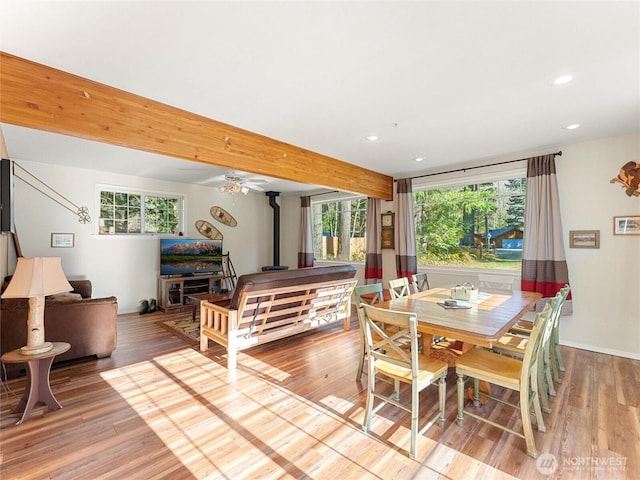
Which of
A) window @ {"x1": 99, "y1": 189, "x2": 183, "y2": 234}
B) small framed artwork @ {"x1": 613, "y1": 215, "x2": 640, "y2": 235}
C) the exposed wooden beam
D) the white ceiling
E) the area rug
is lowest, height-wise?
the area rug

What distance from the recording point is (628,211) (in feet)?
11.6

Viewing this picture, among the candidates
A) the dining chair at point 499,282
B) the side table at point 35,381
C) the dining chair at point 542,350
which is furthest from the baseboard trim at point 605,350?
the side table at point 35,381

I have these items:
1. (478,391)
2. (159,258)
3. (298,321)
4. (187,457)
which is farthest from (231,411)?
(159,258)

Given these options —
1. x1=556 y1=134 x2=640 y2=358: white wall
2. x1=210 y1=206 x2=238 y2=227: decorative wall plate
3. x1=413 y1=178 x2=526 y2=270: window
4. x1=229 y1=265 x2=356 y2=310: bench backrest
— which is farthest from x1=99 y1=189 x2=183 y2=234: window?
x1=556 y1=134 x2=640 y2=358: white wall

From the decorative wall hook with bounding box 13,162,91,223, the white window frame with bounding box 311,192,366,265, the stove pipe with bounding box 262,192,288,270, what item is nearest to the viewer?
the decorative wall hook with bounding box 13,162,91,223

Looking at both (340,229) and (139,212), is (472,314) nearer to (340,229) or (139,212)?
(340,229)

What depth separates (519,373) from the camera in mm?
2027

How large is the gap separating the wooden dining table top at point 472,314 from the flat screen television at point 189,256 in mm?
4577

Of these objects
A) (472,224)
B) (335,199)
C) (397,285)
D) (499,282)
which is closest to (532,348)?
(397,285)

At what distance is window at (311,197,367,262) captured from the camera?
6527 mm

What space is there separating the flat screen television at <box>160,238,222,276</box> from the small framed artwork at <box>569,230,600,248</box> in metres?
6.13

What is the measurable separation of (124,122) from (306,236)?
5.00 meters

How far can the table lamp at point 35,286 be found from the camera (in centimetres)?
229

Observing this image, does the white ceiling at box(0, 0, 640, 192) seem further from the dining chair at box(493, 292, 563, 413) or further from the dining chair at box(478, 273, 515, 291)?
the dining chair at box(478, 273, 515, 291)
